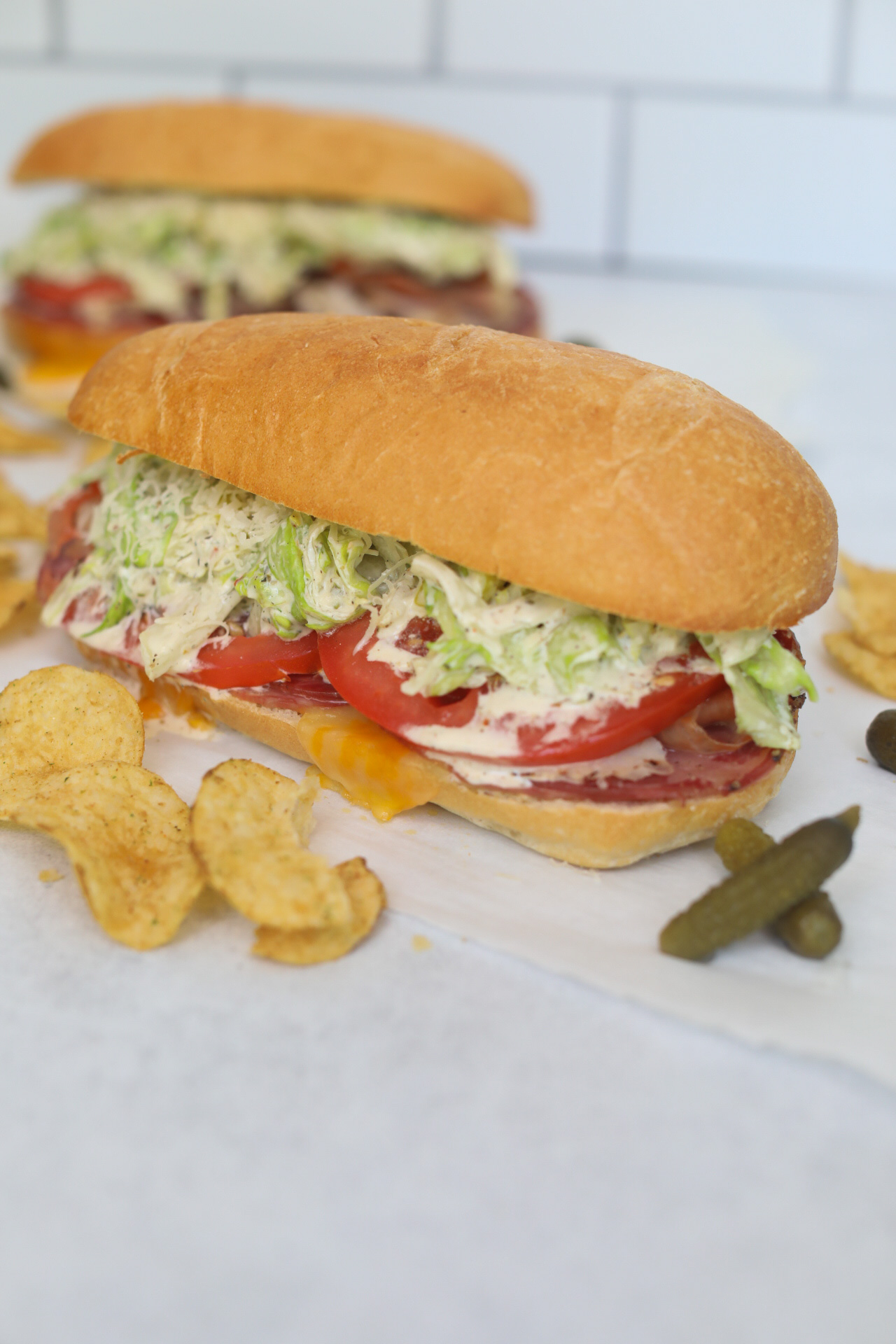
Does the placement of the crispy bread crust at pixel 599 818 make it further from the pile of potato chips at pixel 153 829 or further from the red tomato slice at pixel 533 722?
the pile of potato chips at pixel 153 829

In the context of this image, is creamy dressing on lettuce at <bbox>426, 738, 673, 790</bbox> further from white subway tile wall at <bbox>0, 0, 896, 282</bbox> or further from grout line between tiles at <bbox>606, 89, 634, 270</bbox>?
grout line between tiles at <bbox>606, 89, 634, 270</bbox>

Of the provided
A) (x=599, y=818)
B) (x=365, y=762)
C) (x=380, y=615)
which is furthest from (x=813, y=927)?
(x=380, y=615)

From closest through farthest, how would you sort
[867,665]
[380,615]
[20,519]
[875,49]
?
[380,615] → [867,665] → [20,519] → [875,49]

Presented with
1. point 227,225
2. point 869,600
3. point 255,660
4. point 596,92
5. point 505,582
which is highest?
point 596,92

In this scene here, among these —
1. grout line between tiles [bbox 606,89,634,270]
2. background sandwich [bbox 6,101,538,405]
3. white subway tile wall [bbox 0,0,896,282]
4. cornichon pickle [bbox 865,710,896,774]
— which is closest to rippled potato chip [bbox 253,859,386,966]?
cornichon pickle [bbox 865,710,896,774]

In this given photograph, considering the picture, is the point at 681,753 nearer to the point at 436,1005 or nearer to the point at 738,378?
the point at 436,1005

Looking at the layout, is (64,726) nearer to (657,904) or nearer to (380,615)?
(380,615)

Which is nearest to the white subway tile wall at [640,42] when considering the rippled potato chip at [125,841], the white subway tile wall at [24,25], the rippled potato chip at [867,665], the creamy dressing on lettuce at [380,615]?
the white subway tile wall at [24,25]
